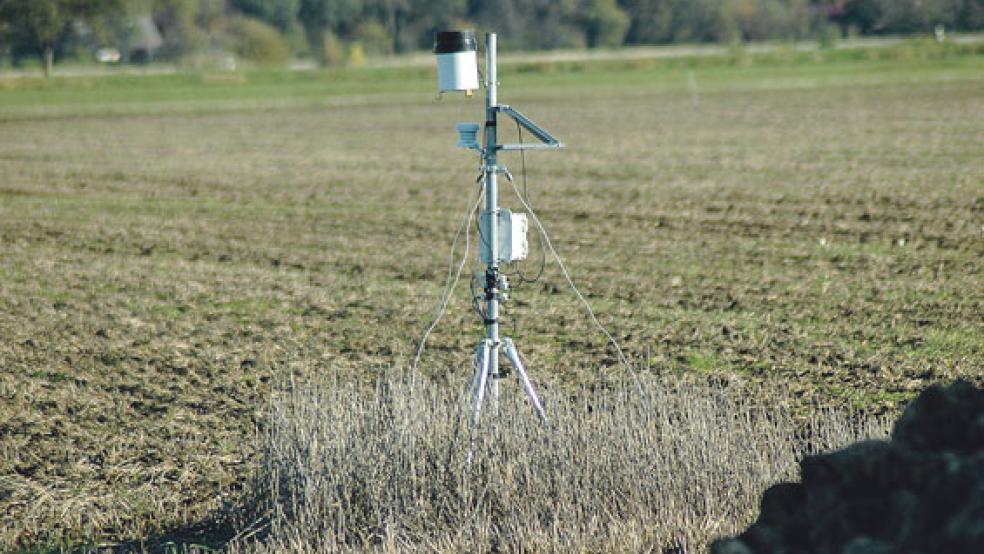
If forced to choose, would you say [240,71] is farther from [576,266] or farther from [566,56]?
[576,266]

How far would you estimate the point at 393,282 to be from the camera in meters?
14.2

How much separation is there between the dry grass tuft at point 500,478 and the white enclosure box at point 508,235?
2.62ft

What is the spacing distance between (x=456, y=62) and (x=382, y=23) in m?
91.5

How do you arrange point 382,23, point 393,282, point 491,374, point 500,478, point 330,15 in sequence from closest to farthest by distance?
point 500,478, point 491,374, point 393,282, point 382,23, point 330,15

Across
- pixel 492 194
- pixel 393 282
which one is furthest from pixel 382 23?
pixel 492 194

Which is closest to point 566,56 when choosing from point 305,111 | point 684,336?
point 305,111

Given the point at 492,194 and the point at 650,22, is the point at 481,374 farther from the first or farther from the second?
the point at 650,22

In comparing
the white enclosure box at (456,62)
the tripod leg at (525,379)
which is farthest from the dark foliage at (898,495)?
the white enclosure box at (456,62)

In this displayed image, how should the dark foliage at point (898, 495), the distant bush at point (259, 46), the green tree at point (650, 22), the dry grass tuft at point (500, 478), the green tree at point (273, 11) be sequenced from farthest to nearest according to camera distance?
1. the green tree at point (273, 11)
2. the green tree at point (650, 22)
3. the distant bush at point (259, 46)
4. the dry grass tuft at point (500, 478)
5. the dark foliage at point (898, 495)

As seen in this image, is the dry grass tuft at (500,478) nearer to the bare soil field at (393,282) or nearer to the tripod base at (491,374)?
the tripod base at (491,374)

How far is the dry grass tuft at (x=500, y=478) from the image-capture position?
21.0ft

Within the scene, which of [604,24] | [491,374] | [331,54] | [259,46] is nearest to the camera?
[491,374]

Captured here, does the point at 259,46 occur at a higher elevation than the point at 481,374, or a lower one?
lower

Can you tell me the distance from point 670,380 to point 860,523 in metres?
5.64
